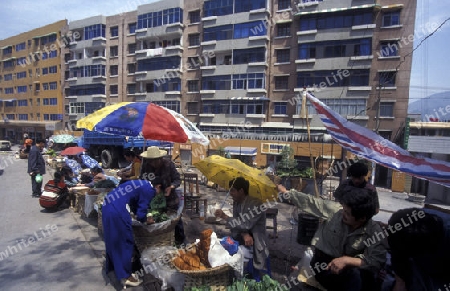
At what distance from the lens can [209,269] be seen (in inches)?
114

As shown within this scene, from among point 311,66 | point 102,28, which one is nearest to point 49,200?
point 311,66

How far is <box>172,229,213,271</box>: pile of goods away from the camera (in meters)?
3.10

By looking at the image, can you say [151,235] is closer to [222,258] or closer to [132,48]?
[222,258]

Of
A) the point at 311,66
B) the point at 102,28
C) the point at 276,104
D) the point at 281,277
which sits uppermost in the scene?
the point at 102,28

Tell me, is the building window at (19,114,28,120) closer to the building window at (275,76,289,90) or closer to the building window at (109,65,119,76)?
the building window at (109,65,119,76)

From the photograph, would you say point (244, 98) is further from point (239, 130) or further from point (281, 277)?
point (281, 277)

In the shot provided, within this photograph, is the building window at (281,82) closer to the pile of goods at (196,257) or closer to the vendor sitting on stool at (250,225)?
the vendor sitting on stool at (250,225)

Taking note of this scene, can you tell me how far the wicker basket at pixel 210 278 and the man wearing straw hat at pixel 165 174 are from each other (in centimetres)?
185

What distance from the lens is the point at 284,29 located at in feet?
81.9

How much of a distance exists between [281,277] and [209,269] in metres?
1.93

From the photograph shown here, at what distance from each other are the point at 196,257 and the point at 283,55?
81.8 feet

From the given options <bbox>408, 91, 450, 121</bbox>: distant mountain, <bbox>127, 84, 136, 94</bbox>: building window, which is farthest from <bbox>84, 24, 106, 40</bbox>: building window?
<bbox>408, 91, 450, 121</bbox>: distant mountain

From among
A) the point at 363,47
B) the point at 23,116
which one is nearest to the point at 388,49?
the point at 363,47

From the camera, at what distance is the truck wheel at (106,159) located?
16906 mm
